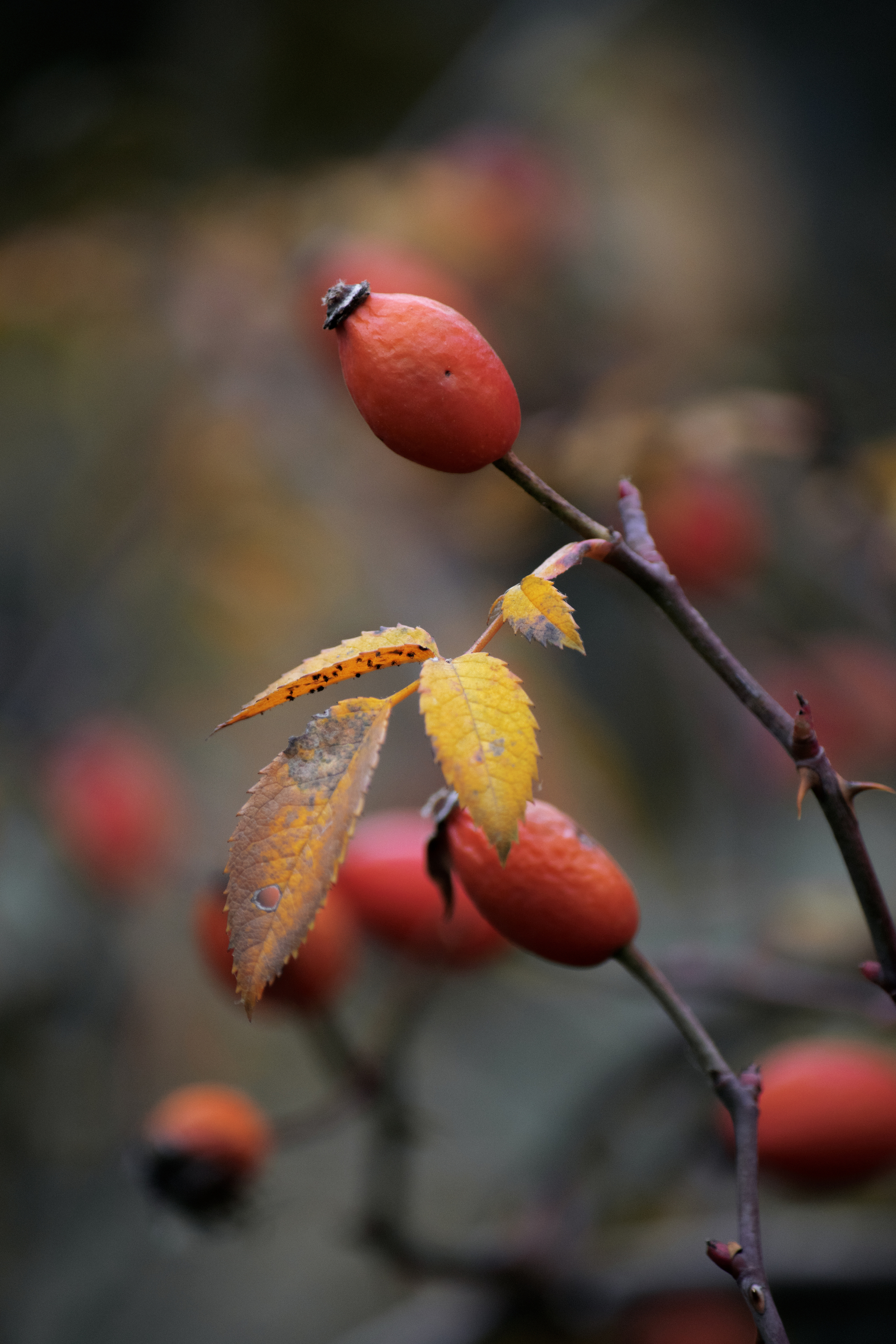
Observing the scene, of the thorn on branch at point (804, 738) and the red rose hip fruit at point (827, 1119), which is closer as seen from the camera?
the thorn on branch at point (804, 738)

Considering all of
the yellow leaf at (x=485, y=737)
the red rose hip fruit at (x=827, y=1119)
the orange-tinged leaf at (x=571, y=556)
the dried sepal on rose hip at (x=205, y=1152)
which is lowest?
the red rose hip fruit at (x=827, y=1119)

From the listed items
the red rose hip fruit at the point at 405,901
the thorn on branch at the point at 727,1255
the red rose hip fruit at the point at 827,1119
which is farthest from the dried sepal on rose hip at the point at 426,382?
the red rose hip fruit at the point at 827,1119

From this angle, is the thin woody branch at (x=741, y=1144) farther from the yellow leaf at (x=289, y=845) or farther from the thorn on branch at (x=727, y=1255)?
the yellow leaf at (x=289, y=845)

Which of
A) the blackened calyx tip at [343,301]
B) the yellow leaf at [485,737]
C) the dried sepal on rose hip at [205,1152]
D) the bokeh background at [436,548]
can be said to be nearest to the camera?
the yellow leaf at [485,737]

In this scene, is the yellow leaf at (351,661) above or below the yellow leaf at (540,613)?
above

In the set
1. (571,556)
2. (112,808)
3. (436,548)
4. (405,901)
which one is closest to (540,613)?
(571,556)

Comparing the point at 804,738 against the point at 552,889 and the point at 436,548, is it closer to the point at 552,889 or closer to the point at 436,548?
the point at 552,889

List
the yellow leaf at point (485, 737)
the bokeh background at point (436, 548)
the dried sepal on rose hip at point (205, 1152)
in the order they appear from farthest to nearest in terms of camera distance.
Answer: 1. the bokeh background at point (436, 548)
2. the dried sepal on rose hip at point (205, 1152)
3. the yellow leaf at point (485, 737)

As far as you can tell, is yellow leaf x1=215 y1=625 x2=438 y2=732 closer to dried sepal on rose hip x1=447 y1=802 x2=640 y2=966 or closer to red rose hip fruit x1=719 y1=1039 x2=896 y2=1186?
dried sepal on rose hip x1=447 y1=802 x2=640 y2=966
